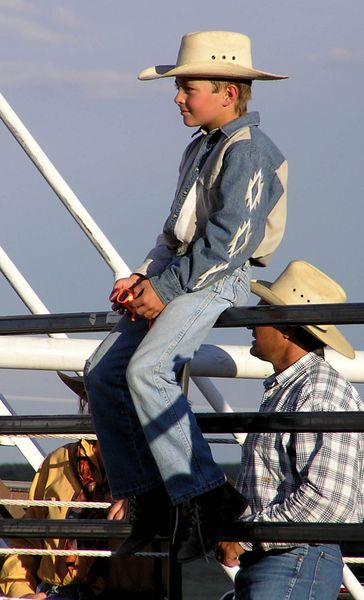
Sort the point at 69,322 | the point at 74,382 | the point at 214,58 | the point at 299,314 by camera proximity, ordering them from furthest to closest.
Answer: the point at 74,382
the point at 214,58
the point at 69,322
the point at 299,314

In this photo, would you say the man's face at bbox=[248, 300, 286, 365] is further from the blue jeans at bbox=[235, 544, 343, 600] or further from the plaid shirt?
the blue jeans at bbox=[235, 544, 343, 600]

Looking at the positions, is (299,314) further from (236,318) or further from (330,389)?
(330,389)

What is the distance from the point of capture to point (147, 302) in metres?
3.24

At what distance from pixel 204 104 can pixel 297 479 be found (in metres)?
1.02

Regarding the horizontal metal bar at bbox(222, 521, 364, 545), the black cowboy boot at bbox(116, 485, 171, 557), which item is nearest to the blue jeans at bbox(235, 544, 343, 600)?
the horizontal metal bar at bbox(222, 521, 364, 545)

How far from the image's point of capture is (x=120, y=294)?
330 cm

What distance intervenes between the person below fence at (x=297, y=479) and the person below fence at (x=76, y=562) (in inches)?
47.2

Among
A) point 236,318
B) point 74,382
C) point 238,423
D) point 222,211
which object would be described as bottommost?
point 74,382

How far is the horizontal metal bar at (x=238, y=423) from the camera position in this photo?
10.1 feet

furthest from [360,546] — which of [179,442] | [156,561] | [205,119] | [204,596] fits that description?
[204,596]

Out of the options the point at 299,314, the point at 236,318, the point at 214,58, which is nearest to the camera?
the point at 299,314

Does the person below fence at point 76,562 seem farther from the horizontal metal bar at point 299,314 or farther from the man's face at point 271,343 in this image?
the horizontal metal bar at point 299,314

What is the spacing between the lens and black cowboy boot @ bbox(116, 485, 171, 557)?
3303 millimetres

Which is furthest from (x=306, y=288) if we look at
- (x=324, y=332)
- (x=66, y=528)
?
(x=66, y=528)
